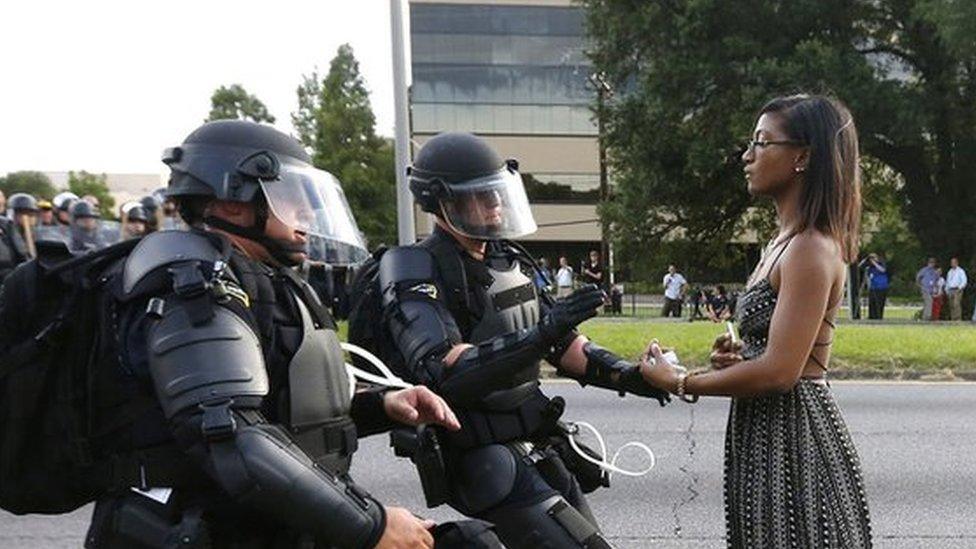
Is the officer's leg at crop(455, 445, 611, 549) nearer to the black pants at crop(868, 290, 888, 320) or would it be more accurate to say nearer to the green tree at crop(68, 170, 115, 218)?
the black pants at crop(868, 290, 888, 320)

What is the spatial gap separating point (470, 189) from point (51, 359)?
136cm

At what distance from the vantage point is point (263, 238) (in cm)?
199

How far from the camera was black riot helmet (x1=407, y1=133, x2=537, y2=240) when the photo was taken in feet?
9.32

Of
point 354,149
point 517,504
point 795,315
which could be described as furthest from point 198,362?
point 354,149

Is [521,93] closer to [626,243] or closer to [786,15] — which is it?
[626,243]

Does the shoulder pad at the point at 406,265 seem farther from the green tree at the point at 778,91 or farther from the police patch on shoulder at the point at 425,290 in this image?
the green tree at the point at 778,91

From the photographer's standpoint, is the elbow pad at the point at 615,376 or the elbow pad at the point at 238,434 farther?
the elbow pad at the point at 615,376

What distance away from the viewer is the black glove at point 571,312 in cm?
228

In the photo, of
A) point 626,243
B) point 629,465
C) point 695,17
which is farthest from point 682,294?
point 629,465

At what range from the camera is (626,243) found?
87.6ft

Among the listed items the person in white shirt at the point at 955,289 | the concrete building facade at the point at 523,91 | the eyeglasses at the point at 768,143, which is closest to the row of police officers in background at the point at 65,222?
the eyeglasses at the point at 768,143

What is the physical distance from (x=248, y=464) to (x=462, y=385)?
3.02ft

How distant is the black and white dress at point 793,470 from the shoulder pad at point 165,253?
1.32 meters

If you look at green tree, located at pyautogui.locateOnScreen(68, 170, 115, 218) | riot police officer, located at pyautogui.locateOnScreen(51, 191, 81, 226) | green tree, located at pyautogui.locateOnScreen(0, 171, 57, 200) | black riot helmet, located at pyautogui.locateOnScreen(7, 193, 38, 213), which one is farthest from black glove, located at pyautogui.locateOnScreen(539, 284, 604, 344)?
green tree, located at pyautogui.locateOnScreen(68, 170, 115, 218)
